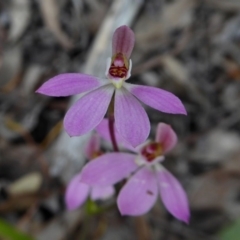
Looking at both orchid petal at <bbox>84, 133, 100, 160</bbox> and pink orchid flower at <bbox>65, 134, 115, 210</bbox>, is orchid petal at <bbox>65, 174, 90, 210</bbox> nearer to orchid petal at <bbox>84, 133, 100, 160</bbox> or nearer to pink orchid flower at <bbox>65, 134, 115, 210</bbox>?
pink orchid flower at <bbox>65, 134, 115, 210</bbox>

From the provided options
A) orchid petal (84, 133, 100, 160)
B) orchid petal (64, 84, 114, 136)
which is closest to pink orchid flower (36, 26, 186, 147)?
orchid petal (64, 84, 114, 136)

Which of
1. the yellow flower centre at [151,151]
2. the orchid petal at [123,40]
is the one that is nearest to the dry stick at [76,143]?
the yellow flower centre at [151,151]

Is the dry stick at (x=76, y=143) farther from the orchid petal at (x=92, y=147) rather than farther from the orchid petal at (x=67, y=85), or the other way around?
the orchid petal at (x=67, y=85)

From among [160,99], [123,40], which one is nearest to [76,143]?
[123,40]

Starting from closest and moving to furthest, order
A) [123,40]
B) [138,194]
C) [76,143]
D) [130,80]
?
1. [123,40]
2. [138,194]
3. [76,143]
4. [130,80]

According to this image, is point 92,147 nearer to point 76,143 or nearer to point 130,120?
point 130,120

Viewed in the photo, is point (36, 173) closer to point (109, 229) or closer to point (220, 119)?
point (109, 229)
